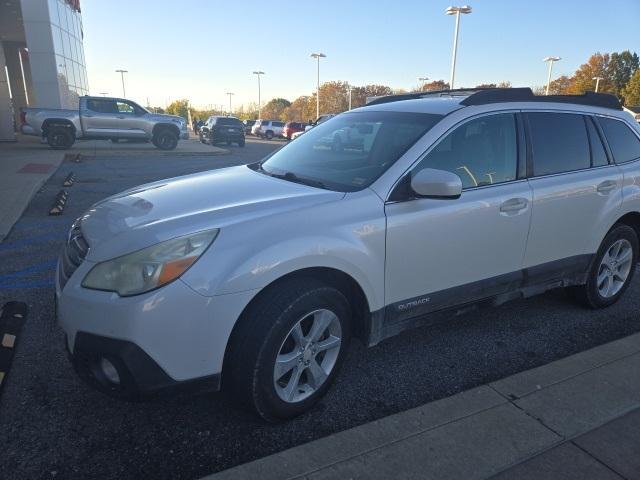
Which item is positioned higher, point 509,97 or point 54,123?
point 509,97

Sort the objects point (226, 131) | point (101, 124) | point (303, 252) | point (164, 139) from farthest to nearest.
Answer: point (226, 131) → point (164, 139) → point (101, 124) → point (303, 252)

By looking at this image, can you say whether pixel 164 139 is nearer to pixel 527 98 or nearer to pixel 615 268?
pixel 527 98

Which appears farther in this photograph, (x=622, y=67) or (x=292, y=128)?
(x=622, y=67)

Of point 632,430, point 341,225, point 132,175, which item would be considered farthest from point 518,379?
point 132,175

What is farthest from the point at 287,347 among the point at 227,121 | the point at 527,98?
the point at 227,121

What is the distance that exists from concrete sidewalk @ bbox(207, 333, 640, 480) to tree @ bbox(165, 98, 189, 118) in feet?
227

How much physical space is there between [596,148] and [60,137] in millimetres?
18417

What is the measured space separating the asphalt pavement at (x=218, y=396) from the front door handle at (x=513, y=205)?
3.43 ft

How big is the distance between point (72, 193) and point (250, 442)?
27.4 feet

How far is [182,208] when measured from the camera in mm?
2637

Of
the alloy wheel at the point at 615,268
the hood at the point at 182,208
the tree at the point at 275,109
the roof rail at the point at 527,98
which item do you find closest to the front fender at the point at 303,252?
the hood at the point at 182,208

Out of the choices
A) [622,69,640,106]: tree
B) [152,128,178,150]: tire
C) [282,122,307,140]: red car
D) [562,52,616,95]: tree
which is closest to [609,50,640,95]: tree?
[562,52,616,95]: tree

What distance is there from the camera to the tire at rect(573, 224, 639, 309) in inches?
161

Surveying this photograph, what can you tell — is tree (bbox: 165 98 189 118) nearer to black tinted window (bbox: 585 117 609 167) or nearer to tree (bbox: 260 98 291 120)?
tree (bbox: 260 98 291 120)
